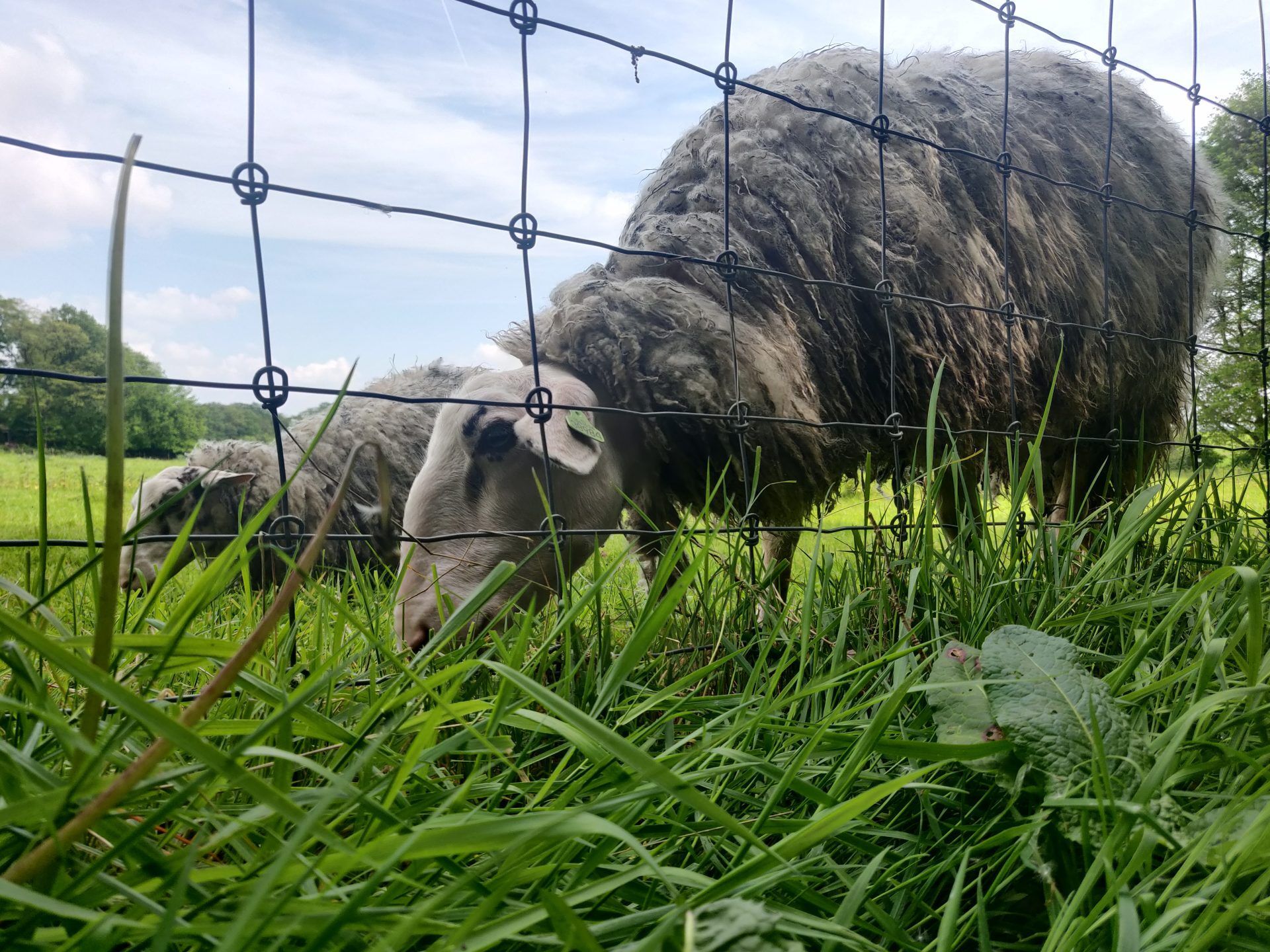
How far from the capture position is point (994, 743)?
0.90 metres

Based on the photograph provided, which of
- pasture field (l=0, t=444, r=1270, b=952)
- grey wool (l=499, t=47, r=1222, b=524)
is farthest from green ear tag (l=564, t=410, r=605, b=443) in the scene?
pasture field (l=0, t=444, r=1270, b=952)

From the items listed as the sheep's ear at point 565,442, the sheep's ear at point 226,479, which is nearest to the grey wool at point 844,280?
the sheep's ear at point 565,442

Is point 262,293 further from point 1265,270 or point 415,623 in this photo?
point 1265,270

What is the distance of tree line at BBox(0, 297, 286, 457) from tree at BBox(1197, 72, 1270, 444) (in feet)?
10.3

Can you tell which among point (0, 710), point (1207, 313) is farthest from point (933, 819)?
point (1207, 313)

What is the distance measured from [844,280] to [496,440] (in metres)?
1.65

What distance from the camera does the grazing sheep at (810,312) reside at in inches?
120

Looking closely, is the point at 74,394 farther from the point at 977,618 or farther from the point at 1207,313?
the point at 1207,313

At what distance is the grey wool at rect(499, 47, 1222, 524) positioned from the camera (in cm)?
318

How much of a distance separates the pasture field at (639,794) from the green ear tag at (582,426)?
2.94 ft

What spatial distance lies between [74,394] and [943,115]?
11.8 ft

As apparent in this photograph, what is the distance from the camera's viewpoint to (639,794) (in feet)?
2.26

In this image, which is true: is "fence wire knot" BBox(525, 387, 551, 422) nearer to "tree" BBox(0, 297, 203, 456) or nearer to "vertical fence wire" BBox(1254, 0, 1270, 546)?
"tree" BBox(0, 297, 203, 456)

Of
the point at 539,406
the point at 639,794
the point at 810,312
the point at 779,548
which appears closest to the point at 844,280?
the point at 810,312
